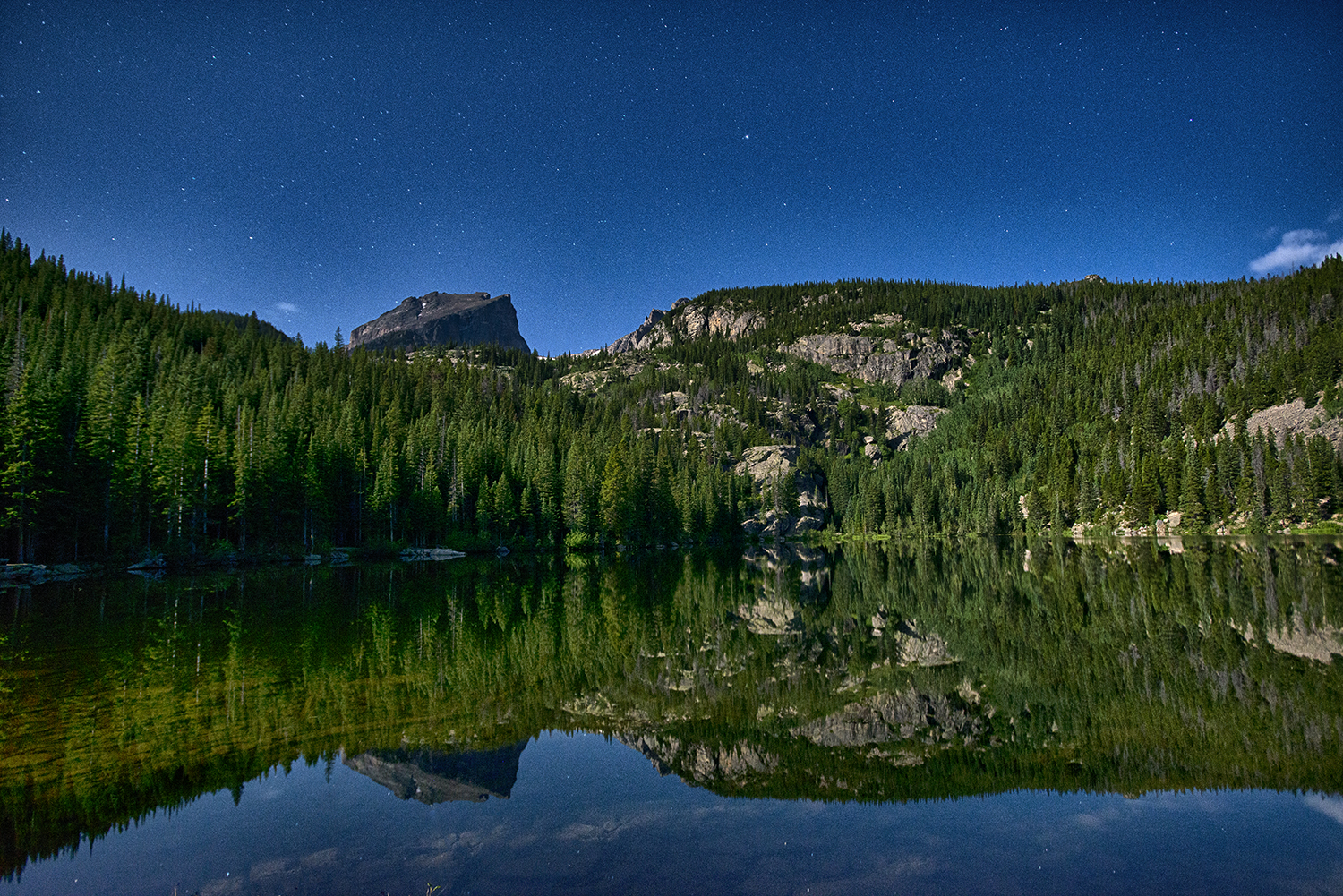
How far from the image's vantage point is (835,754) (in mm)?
11422

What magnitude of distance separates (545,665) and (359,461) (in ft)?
225

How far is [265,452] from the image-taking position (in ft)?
202

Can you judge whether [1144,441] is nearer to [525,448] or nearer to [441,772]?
[525,448]

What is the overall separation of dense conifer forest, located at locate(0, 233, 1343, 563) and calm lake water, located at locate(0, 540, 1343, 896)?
124ft

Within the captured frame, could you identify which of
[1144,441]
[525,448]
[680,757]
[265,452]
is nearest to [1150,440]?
[1144,441]

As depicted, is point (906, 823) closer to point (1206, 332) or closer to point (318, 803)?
point (318, 803)

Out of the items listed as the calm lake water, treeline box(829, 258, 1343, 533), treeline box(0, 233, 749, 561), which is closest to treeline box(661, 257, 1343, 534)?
treeline box(829, 258, 1343, 533)

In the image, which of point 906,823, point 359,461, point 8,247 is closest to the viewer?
point 906,823

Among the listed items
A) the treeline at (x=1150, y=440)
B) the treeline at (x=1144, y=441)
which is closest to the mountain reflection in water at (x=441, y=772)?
the treeline at (x=1144, y=441)

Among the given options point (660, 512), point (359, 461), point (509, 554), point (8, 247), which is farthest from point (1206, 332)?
point (8, 247)

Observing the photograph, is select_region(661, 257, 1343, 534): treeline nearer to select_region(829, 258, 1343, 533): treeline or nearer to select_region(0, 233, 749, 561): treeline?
select_region(829, 258, 1343, 533): treeline

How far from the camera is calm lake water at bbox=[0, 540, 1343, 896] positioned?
7.57 meters

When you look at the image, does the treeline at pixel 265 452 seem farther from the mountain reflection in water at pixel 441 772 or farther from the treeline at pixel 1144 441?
the mountain reflection in water at pixel 441 772

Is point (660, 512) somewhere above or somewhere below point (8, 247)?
below
